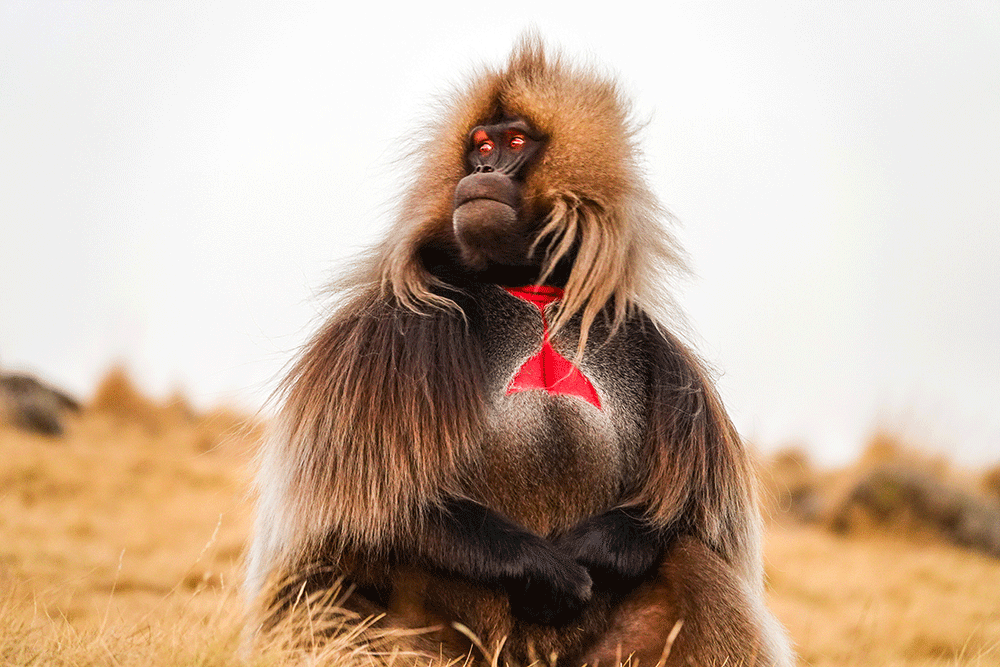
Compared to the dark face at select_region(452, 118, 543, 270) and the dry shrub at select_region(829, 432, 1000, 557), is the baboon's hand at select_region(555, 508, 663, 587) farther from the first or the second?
the dry shrub at select_region(829, 432, 1000, 557)

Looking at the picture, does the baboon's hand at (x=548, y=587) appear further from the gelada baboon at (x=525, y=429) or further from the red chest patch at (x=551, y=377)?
the red chest patch at (x=551, y=377)

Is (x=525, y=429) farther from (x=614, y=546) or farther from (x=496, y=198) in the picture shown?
(x=496, y=198)

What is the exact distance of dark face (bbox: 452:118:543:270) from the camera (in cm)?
282

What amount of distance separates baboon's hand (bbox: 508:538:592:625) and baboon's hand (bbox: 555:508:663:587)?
0.05 meters

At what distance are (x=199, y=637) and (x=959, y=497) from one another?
799 centimetres

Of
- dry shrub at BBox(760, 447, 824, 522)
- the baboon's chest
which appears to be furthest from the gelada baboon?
dry shrub at BBox(760, 447, 824, 522)

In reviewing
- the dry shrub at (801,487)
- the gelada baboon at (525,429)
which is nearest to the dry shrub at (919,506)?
the dry shrub at (801,487)

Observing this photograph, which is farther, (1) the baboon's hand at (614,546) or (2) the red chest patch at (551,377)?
(2) the red chest patch at (551,377)

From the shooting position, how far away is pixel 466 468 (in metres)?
2.71

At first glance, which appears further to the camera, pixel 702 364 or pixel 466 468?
pixel 702 364

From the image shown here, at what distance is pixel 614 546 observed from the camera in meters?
2.71

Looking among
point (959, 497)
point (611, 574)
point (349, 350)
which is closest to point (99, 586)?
point (349, 350)

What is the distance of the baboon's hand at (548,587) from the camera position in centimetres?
257

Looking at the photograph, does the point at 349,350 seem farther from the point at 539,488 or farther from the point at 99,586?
the point at 99,586
